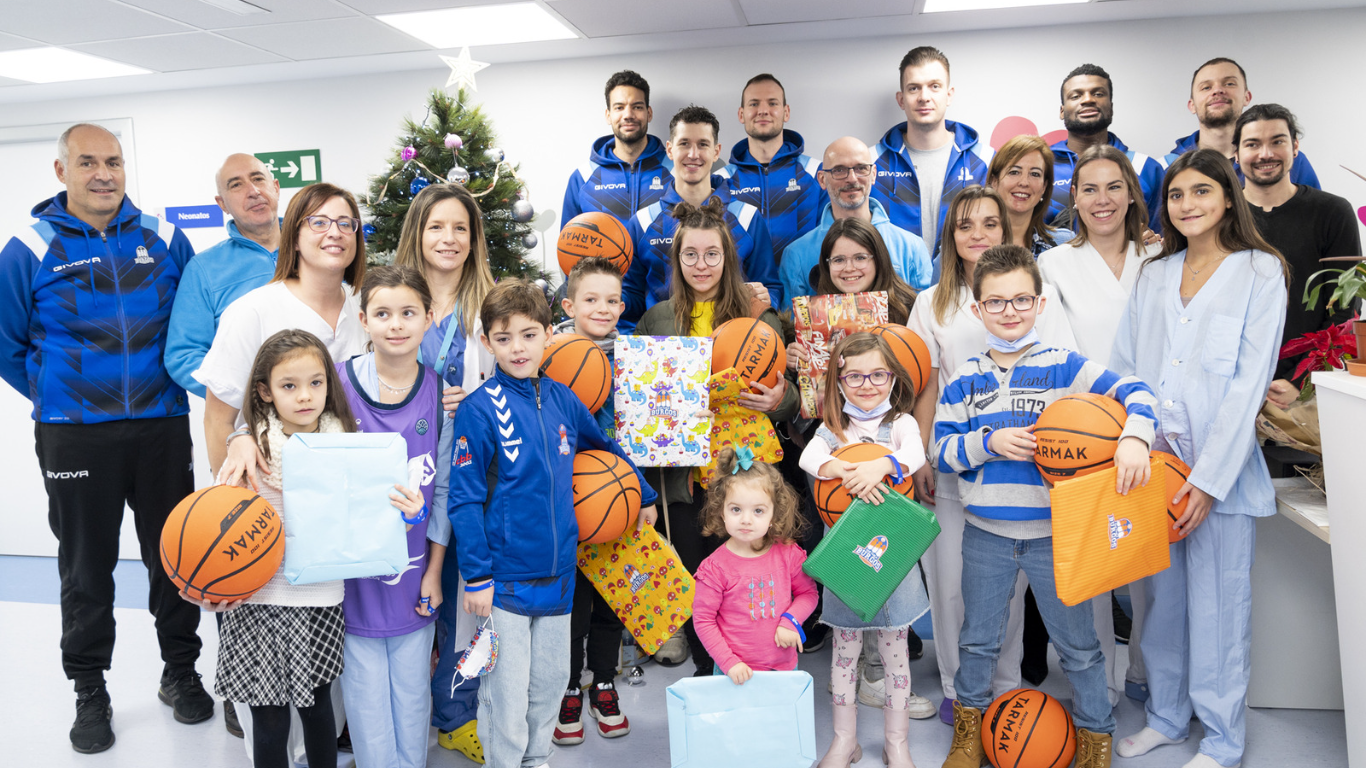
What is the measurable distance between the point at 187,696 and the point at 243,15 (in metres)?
3.42

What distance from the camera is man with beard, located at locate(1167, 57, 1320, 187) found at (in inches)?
172

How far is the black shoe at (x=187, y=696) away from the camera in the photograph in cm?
317

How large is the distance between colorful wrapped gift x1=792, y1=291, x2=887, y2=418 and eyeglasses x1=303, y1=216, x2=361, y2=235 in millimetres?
1556

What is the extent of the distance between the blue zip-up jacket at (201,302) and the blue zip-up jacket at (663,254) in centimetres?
149

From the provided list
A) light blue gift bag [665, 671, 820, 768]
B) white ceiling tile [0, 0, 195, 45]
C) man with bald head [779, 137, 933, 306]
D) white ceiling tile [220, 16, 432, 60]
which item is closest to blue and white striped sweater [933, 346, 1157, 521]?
light blue gift bag [665, 671, 820, 768]

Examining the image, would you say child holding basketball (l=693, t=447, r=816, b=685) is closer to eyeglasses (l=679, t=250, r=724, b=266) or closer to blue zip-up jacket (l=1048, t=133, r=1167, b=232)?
eyeglasses (l=679, t=250, r=724, b=266)

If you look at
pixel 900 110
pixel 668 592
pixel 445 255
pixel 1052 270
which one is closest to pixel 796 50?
pixel 900 110

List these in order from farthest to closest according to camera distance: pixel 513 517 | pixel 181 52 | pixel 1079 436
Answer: pixel 181 52
pixel 513 517
pixel 1079 436

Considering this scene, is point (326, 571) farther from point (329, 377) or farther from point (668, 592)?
point (668, 592)

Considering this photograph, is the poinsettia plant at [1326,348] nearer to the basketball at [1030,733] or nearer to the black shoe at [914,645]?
the basketball at [1030,733]

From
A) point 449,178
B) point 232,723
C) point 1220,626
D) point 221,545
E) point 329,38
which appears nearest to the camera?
point 221,545

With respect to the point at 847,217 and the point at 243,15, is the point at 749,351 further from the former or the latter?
the point at 243,15

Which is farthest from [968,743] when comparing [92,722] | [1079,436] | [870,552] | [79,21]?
[79,21]

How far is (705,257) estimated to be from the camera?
3.07 m
